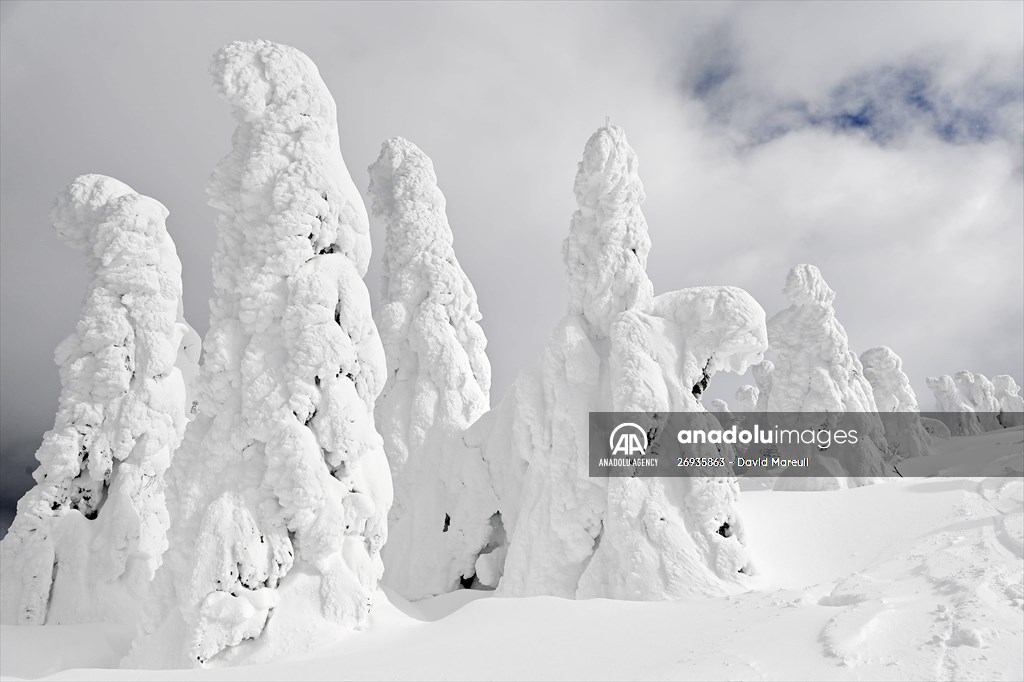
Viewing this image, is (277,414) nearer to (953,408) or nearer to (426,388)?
(426,388)

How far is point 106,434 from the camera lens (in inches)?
515

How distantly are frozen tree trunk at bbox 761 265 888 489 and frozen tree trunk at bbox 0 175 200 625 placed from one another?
16630 millimetres

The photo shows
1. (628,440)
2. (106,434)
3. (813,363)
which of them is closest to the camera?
(628,440)

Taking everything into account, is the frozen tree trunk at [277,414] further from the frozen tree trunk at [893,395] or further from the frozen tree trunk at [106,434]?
the frozen tree trunk at [893,395]

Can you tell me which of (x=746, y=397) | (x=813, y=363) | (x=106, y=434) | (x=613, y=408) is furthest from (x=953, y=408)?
(x=106, y=434)

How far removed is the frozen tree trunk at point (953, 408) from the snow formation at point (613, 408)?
1375 inches

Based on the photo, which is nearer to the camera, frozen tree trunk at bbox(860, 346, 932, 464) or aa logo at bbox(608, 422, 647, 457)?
aa logo at bbox(608, 422, 647, 457)

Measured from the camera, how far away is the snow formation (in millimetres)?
10281

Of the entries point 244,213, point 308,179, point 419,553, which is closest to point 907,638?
point 308,179

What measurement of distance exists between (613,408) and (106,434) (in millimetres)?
10309

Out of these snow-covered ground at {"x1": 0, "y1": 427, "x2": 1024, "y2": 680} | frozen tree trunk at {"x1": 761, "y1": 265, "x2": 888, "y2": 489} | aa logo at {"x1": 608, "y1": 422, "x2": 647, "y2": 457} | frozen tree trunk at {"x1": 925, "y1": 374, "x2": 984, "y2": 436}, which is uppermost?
frozen tree trunk at {"x1": 925, "y1": 374, "x2": 984, "y2": 436}

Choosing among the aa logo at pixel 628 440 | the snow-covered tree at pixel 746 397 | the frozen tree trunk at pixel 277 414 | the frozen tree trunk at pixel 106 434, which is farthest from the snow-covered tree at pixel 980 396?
the frozen tree trunk at pixel 106 434

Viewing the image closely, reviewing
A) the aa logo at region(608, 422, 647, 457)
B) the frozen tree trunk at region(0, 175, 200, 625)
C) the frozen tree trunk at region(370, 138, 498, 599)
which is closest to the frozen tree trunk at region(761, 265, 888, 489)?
the frozen tree trunk at region(370, 138, 498, 599)

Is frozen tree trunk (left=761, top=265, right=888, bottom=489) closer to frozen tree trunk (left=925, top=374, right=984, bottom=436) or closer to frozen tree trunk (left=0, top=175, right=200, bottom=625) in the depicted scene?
frozen tree trunk (left=0, top=175, right=200, bottom=625)
